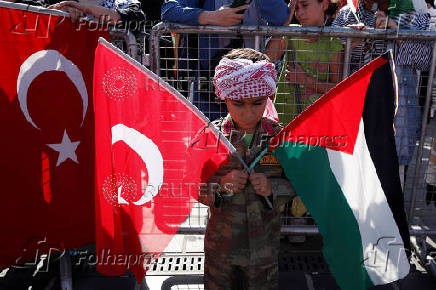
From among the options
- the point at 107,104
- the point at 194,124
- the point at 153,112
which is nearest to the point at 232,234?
the point at 194,124

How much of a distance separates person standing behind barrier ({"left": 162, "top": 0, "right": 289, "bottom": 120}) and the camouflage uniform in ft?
3.00

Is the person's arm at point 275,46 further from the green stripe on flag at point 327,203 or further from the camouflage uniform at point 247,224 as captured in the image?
the green stripe on flag at point 327,203

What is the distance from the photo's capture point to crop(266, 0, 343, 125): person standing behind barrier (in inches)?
117

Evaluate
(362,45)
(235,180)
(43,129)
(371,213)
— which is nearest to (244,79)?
(235,180)

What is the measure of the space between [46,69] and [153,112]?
93cm

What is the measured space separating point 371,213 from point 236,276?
2.71 ft

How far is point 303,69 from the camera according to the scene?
3.02m

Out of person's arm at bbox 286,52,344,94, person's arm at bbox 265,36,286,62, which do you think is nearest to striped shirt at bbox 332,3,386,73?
person's arm at bbox 286,52,344,94

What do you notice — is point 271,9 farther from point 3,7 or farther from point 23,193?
point 23,193

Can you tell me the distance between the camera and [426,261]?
322 cm

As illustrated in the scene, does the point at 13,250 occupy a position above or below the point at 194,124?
below

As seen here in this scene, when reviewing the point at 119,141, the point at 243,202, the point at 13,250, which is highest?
the point at 119,141

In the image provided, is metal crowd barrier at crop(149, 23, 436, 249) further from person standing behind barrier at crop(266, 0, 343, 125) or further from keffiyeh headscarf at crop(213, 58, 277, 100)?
keffiyeh headscarf at crop(213, 58, 277, 100)

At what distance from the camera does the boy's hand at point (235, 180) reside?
6.31ft
